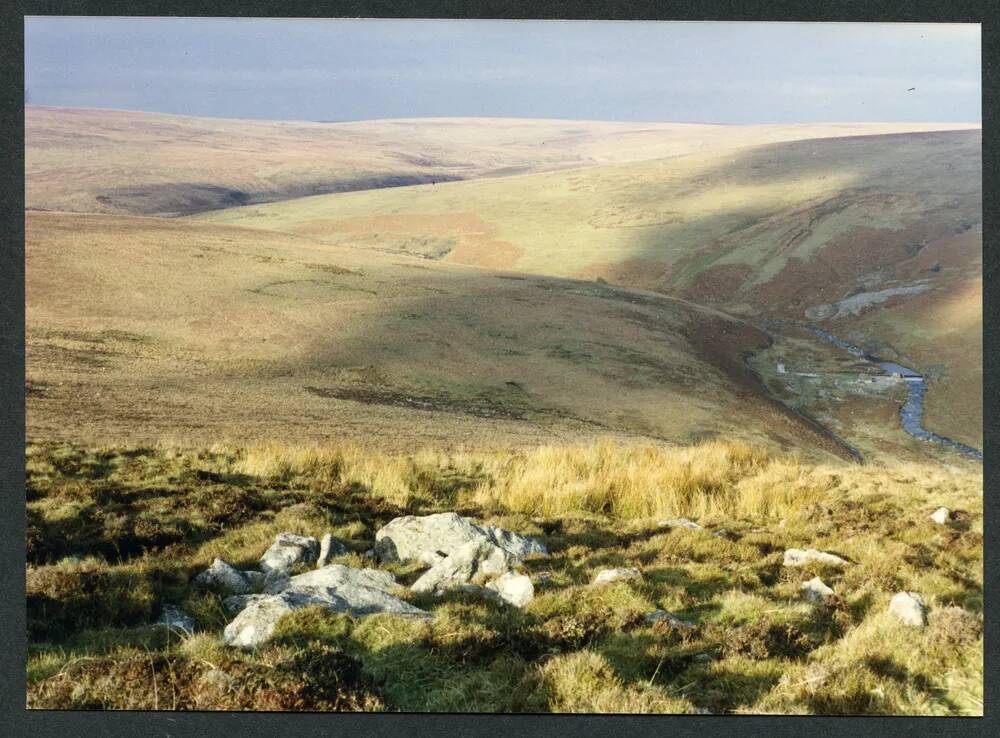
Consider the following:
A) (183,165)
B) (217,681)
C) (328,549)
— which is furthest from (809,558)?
(183,165)

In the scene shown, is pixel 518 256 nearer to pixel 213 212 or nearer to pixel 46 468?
pixel 213 212

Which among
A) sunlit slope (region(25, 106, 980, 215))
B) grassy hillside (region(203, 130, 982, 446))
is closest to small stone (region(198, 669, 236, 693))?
grassy hillside (region(203, 130, 982, 446))

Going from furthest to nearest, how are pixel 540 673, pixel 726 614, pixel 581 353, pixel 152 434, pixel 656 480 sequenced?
pixel 581 353
pixel 152 434
pixel 656 480
pixel 726 614
pixel 540 673

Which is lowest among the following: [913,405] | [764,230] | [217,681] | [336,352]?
[913,405]

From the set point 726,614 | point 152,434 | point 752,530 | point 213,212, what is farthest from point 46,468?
point 213,212

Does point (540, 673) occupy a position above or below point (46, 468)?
below

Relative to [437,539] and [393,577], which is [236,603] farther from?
[437,539]

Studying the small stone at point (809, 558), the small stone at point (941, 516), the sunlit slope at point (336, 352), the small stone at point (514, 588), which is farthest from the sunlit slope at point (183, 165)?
the small stone at point (941, 516)
